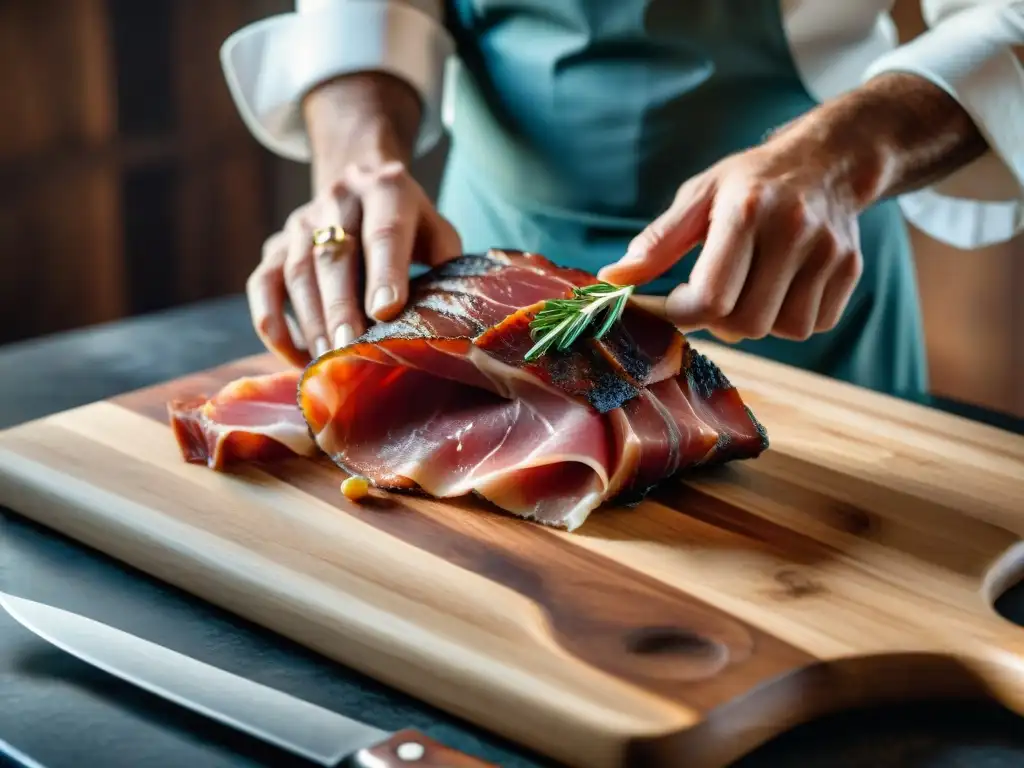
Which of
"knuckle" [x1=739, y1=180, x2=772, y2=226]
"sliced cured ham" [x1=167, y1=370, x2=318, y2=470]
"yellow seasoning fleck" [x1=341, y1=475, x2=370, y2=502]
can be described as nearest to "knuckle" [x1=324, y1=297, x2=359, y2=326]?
"sliced cured ham" [x1=167, y1=370, x2=318, y2=470]

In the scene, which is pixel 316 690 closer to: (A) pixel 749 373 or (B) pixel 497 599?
(B) pixel 497 599

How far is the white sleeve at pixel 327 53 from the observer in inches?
78.4

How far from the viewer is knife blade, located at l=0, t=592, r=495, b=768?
902 millimetres

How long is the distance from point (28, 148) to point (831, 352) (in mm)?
2400

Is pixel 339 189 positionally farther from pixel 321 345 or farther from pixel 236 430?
pixel 236 430

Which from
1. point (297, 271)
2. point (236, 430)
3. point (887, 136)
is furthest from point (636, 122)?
point (236, 430)

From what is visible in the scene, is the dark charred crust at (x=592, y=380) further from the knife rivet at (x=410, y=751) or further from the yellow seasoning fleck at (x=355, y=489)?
the knife rivet at (x=410, y=751)

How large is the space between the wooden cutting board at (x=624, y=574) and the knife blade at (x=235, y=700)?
4.8 inches

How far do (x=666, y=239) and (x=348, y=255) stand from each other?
17.3 inches

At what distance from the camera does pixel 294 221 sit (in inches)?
67.8

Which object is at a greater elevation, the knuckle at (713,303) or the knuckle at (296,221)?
the knuckle at (296,221)

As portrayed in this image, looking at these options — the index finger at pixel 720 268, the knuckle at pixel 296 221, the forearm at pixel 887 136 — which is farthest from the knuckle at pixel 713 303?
the knuckle at pixel 296 221

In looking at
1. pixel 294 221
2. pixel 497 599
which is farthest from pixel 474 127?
pixel 497 599

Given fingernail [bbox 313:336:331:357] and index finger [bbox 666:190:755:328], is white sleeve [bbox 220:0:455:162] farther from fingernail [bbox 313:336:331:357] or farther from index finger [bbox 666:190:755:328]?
index finger [bbox 666:190:755:328]
